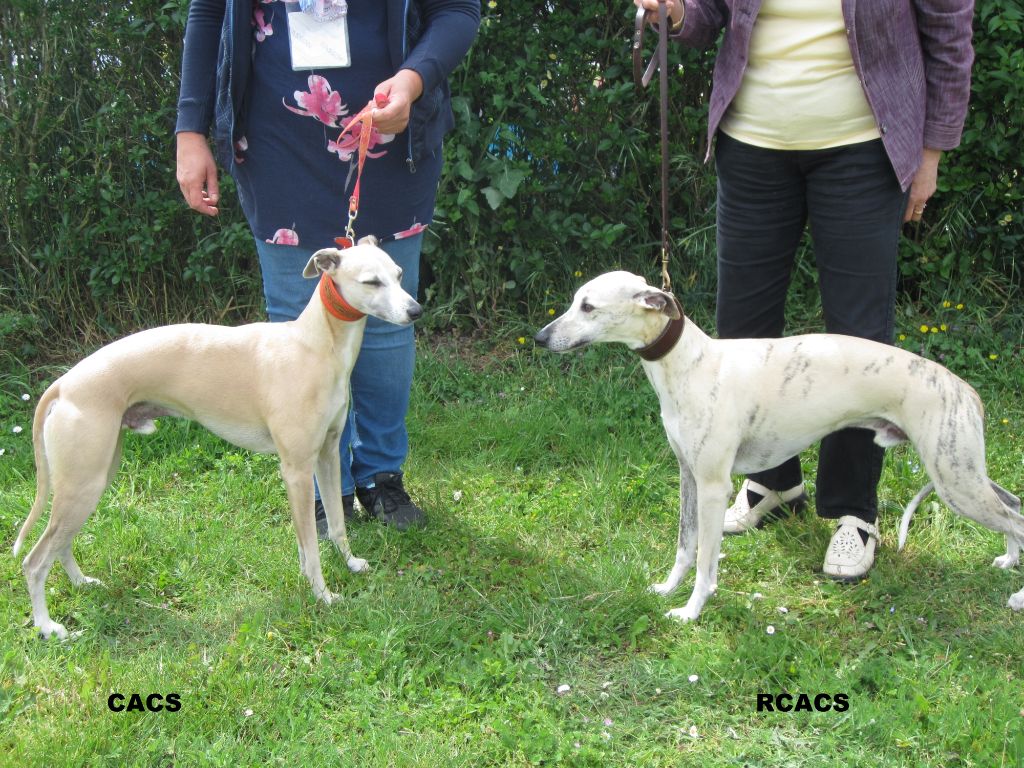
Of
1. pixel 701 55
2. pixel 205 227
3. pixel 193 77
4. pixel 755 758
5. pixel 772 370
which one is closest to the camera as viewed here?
pixel 755 758

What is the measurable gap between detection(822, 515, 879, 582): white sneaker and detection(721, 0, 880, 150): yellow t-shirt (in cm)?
140

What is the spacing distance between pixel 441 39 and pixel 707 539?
1983mm

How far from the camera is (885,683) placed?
2984 millimetres

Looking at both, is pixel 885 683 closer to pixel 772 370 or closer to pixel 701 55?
pixel 772 370

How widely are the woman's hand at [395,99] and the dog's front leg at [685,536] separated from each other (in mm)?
1558

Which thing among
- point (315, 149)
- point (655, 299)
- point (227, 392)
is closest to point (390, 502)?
point (227, 392)

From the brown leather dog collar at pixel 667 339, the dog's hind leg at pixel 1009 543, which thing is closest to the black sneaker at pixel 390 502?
the brown leather dog collar at pixel 667 339

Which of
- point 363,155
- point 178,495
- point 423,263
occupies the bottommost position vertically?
point 178,495

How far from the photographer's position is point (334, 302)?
10.7 feet

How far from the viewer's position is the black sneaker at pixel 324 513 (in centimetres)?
402

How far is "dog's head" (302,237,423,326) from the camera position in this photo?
10.5 ft

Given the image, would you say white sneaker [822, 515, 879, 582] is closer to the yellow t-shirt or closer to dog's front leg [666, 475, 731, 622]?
dog's front leg [666, 475, 731, 622]

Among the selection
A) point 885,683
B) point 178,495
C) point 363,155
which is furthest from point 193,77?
point 885,683

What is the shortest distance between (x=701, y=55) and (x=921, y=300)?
6.23 feet
